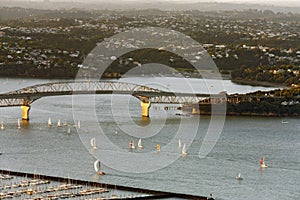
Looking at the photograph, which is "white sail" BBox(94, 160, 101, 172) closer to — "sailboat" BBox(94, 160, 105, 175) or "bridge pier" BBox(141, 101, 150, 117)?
"sailboat" BBox(94, 160, 105, 175)

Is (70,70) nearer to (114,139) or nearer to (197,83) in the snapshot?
(197,83)

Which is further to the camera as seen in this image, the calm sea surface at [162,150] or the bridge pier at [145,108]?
the bridge pier at [145,108]

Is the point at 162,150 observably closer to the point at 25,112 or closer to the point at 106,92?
the point at 25,112

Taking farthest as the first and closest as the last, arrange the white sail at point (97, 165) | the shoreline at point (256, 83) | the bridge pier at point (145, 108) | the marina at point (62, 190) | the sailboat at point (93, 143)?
the shoreline at point (256, 83) < the bridge pier at point (145, 108) < the sailboat at point (93, 143) < the white sail at point (97, 165) < the marina at point (62, 190)

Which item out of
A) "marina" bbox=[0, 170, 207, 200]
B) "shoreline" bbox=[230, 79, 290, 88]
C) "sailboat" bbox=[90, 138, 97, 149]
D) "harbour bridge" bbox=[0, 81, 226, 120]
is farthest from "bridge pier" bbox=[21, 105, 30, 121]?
"shoreline" bbox=[230, 79, 290, 88]

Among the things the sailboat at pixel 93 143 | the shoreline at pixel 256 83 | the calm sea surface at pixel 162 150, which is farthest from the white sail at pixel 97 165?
the shoreline at pixel 256 83

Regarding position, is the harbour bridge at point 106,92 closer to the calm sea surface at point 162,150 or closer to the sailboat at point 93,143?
the calm sea surface at point 162,150

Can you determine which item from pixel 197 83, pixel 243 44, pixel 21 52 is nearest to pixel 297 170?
pixel 197 83

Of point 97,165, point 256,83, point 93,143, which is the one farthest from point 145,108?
point 256,83

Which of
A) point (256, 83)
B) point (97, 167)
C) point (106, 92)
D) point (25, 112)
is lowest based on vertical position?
point (97, 167)
